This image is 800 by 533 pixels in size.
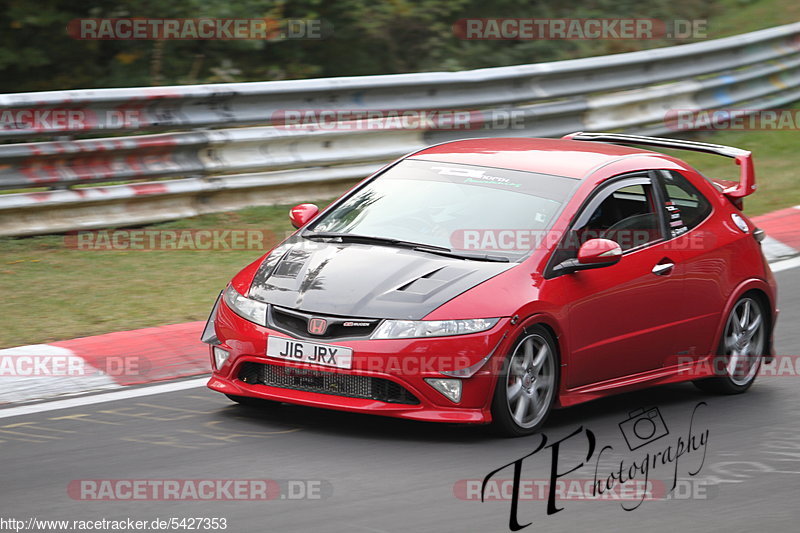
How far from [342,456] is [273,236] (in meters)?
5.33

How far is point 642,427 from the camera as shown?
695 cm

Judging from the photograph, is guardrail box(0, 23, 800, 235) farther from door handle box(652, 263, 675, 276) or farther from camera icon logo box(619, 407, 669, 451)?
camera icon logo box(619, 407, 669, 451)

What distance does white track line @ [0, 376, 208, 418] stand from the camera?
274 inches

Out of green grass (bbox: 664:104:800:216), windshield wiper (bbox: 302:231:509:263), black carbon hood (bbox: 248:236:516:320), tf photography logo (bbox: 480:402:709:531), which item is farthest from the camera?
green grass (bbox: 664:104:800:216)

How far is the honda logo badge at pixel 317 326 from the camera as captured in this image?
6.34 m

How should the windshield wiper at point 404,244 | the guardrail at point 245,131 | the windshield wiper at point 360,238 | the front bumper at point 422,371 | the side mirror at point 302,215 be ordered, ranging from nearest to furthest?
1. the front bumper at point 422,371
2. the windshield wiper at point 404,244
3. the windshield wiper at point 360,238
4. the side mirror at point 302,215
5. the guardrail at point 245,131

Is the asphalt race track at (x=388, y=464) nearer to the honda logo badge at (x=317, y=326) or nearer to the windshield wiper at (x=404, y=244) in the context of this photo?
the honda logo badge at (x=317, y=326)

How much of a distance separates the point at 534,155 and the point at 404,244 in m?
1.12

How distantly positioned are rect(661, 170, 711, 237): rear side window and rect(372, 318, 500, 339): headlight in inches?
69.4

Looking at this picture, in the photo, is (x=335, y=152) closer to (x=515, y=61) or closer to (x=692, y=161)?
(x=692, y=161)

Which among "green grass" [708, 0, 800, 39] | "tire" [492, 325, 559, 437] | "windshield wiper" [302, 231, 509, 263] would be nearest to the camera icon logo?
"tire" [492, 325, 559, 437]

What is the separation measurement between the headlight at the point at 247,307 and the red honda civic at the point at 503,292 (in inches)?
0.5

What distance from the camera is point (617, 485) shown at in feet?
19.2

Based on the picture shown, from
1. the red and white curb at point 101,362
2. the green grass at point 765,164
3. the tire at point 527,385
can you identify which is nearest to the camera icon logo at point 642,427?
the tire at point 527,385
